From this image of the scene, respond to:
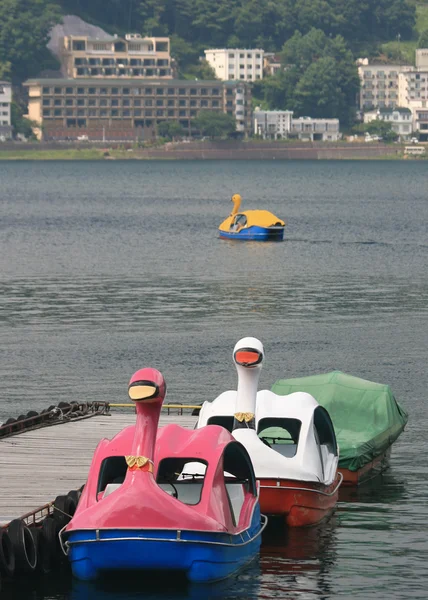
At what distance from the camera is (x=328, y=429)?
27.6 meters

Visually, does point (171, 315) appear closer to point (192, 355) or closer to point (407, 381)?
point (192, 355)

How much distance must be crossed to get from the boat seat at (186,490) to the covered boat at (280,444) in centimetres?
213

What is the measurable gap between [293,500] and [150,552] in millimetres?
4736

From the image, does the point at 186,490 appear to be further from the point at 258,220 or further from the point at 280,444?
the point at 258,220

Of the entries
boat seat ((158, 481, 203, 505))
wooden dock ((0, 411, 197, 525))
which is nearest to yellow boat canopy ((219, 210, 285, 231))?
wooden dock ((0, 411, 197, 525))

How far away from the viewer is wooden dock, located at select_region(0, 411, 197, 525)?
80.1 feet

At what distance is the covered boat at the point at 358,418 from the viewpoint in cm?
2909

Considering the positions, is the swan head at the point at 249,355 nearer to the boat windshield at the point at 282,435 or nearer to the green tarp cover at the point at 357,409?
the boat windshield at the point at 282,435

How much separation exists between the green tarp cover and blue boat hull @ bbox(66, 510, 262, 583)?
7933 millimetres

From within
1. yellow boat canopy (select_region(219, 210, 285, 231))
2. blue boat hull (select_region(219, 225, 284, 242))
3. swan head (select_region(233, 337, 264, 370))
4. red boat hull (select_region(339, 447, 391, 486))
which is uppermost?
swan head (select_region(233, 337, 264, 370))

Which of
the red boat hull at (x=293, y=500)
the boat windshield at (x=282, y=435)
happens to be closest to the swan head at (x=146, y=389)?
the red boat hull at (x=293, y=500)

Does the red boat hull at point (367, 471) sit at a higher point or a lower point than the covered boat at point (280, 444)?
lower

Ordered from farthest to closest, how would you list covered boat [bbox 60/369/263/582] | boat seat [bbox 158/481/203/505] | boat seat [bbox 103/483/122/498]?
boat seat [bbox 158/481/203/505] < boat seat [bbox 103/483/122/498] < covered boat [bbox 60/369/263/582]

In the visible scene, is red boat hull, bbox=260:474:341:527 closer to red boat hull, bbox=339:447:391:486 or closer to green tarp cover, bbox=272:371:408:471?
red boat hull, bbox=339:447:391:486
